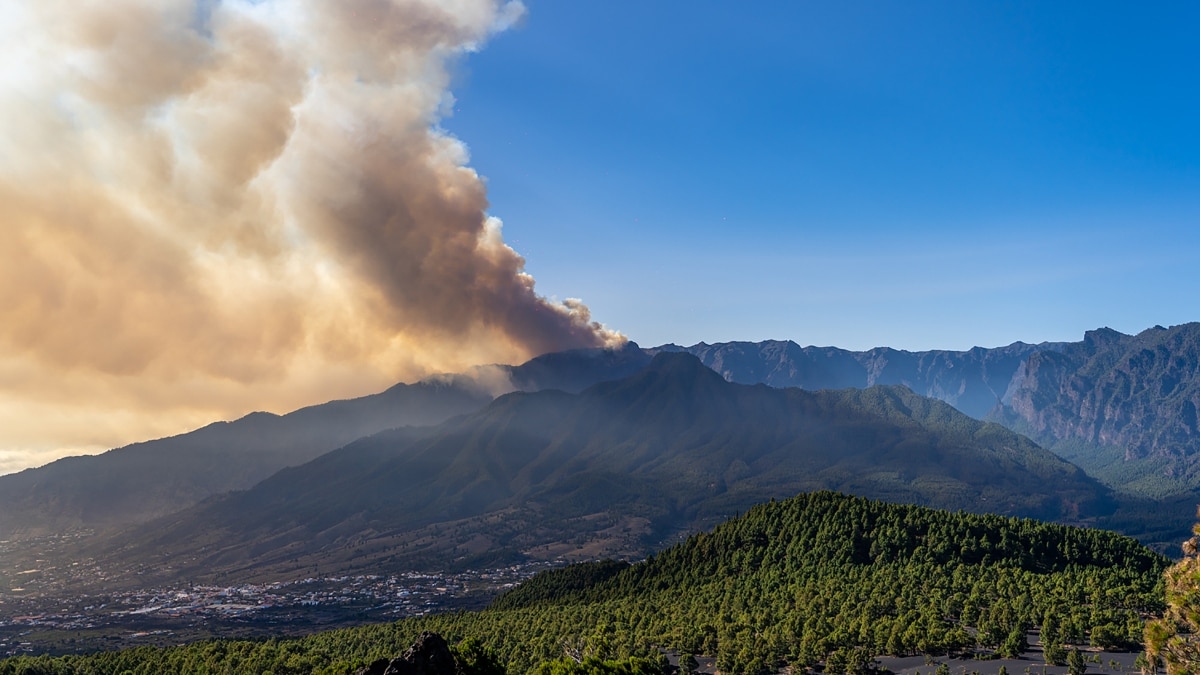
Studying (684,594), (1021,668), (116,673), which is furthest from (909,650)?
(116,673)

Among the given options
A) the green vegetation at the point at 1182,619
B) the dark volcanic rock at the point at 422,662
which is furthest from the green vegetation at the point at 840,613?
the green vegetation at the point at 1182,619

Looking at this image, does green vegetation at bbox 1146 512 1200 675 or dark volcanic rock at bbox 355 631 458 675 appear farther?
dark volcanic rock at bbox 355 631 458 675

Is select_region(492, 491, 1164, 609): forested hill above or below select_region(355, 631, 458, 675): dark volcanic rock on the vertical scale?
below

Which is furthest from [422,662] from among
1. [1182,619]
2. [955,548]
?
→ [955,548]

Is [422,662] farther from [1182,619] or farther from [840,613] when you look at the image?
[840,613]

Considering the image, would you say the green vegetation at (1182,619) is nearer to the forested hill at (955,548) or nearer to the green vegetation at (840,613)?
the green vegetation at (840,613)

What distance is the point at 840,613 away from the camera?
458 ft

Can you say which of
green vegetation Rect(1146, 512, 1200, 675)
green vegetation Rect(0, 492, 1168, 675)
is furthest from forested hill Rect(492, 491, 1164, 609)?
green vegetation Rect(1146, 512, 1200, 675)

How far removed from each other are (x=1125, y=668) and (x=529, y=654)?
297 ft

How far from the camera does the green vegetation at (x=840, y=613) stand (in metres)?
119

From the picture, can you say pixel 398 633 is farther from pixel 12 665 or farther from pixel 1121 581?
pixel 1121 581

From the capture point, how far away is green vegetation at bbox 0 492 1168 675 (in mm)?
119000

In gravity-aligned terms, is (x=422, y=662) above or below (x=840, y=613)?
above

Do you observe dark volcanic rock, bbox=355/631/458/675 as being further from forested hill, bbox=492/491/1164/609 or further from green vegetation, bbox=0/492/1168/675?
forested hill, bbox=492/491/1164/609
